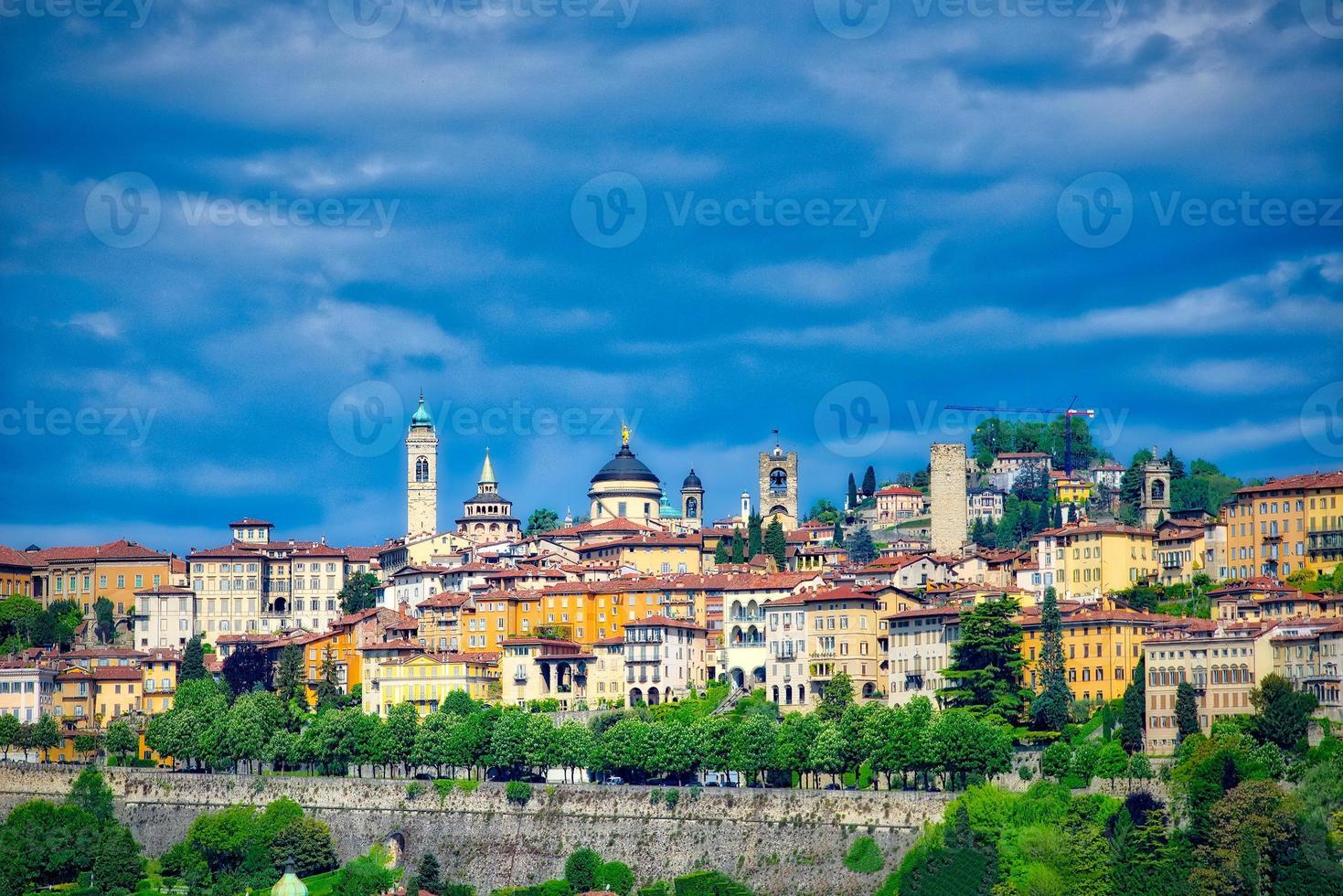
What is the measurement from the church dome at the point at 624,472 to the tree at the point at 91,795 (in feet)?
157

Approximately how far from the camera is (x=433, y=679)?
11250 cm

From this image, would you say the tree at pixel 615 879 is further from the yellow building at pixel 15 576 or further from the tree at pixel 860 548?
the yellow building at pixel 15 576

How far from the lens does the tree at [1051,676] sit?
90750 mm

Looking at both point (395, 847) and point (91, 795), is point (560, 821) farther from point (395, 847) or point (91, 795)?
point (91, 795)

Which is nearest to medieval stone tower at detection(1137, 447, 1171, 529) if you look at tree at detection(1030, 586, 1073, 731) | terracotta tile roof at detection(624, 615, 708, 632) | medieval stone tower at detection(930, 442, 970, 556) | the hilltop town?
the hilltop town

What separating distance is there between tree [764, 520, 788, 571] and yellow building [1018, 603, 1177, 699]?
29.2m

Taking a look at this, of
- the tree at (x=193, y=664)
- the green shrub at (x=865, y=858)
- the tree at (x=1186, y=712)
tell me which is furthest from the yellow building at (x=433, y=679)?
the tree at (x=1186, y=712)

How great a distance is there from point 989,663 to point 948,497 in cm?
3900

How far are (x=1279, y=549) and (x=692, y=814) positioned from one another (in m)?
27.7

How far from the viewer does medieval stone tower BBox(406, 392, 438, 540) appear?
14900 cm

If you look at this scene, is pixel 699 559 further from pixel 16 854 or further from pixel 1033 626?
pixel 16 854

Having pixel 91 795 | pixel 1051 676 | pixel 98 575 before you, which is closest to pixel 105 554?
pixel 98 575

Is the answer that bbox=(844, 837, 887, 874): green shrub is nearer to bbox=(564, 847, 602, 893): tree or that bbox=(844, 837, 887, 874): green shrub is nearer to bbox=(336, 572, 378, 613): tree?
bbox=(564, 847, 602, 893): tree

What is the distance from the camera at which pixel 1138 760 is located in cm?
8350
